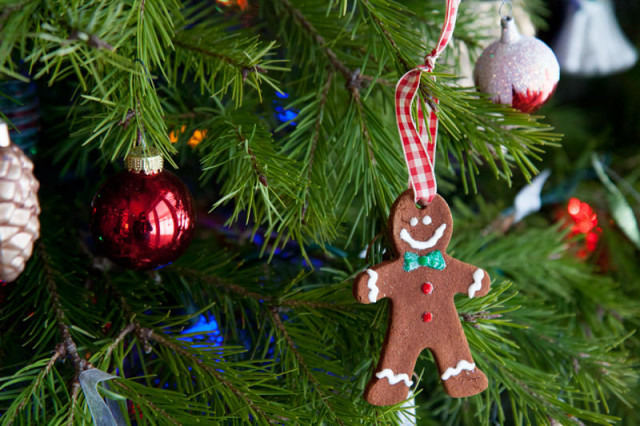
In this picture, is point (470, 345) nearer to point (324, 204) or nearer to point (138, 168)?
point (324, 204)

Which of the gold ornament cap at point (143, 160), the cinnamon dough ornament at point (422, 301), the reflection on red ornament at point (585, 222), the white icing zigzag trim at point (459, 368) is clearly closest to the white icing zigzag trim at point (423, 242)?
the cinnamon dough ornament at point (422, 301)

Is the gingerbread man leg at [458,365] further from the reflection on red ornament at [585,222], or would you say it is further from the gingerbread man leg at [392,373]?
the reflection on red ornament at [585,222]

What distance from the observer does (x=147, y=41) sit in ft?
1.24

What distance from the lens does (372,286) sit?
0.42 metres

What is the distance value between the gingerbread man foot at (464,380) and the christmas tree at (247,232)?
0.03m

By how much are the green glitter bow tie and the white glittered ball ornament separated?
0.16 metres

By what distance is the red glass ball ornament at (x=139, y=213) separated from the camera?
420mm

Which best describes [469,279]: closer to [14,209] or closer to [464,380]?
[464,380]

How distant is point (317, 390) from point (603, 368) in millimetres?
314

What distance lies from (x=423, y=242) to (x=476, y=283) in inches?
2.2

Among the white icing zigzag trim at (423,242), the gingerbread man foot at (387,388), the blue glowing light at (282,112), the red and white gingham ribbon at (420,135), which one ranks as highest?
the blue glowing light at (282,112)

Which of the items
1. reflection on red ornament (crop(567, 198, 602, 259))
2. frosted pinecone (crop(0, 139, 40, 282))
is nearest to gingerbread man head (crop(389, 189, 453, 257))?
frosted pinecone (crop(0, 139, 40, 282))

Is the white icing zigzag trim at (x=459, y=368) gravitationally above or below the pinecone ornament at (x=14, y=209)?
above

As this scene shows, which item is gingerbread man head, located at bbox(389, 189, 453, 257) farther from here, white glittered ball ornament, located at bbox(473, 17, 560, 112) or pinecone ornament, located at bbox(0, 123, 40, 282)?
pinecone ornament, located at bbox(0, 123, 40, 282)
